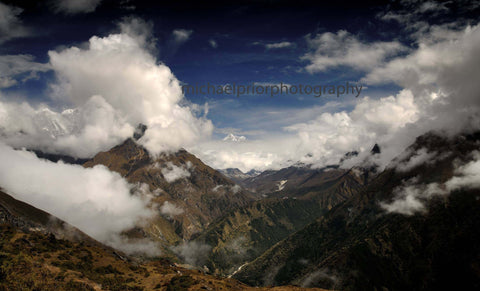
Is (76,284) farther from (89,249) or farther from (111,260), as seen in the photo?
(89,249)

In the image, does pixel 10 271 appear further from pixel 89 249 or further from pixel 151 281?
pixel 89 249

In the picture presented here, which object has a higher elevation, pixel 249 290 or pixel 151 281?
pixel 151 281

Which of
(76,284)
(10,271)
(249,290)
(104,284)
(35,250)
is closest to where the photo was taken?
(10,271)

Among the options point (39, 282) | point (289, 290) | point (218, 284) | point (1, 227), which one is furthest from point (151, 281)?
point (1, 227)

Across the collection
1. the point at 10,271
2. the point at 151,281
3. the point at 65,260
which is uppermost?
the point at 10,271

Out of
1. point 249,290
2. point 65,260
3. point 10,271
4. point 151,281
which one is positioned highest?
point 10,271

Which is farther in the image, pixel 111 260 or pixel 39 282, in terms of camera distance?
pixel 111 260

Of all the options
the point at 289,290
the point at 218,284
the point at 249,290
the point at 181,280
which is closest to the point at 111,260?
the point at 181,280

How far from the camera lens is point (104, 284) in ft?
349

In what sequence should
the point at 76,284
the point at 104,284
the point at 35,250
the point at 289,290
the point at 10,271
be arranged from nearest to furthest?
1. the point at 10,271
2. the point at 76,284
3. the point at 104,284
4. the point at 35,250
5. the point at 289,290

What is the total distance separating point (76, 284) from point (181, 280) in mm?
46542

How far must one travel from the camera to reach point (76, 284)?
292 ft

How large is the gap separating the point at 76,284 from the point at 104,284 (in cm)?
2004

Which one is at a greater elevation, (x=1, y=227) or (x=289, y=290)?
(x=1, y=227)
